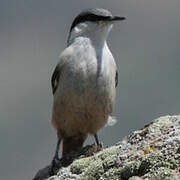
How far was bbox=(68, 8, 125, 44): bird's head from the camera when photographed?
970cm

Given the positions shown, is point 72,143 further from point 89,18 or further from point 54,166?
point 89,18

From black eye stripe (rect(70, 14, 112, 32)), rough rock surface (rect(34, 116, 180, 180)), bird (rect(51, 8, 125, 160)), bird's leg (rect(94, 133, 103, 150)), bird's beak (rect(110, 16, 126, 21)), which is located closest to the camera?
rough rock surface (rect(34, 116, 180, 180))

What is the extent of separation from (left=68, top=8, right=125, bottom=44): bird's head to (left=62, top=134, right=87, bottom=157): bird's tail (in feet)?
5.77

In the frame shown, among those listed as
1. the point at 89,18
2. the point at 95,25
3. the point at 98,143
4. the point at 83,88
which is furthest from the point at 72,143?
the point at 89,18

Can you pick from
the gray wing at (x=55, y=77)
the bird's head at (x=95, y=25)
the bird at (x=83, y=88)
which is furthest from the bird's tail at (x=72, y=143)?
the bird's head at (x=95, y=25)

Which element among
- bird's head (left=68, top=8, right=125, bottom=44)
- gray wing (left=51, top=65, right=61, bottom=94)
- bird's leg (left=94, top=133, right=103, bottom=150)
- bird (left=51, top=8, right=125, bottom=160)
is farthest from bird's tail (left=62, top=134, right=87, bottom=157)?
bird's head (left=68, top=8, right=125, bottom=44)

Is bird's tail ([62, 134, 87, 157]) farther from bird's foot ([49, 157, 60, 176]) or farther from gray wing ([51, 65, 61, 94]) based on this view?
gray wing ([51, 65, 61, 94])

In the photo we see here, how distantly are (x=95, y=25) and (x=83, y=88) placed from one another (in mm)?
1546

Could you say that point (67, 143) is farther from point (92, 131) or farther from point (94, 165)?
point (94, 165)

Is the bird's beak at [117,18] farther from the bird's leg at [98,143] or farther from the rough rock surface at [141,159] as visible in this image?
the rough rock surface at [141,159]

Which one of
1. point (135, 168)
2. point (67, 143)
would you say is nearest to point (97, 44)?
point (67, 143)

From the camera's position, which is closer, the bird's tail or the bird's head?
the bird's tail

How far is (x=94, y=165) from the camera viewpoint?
6.54 m

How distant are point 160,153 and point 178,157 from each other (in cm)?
22
